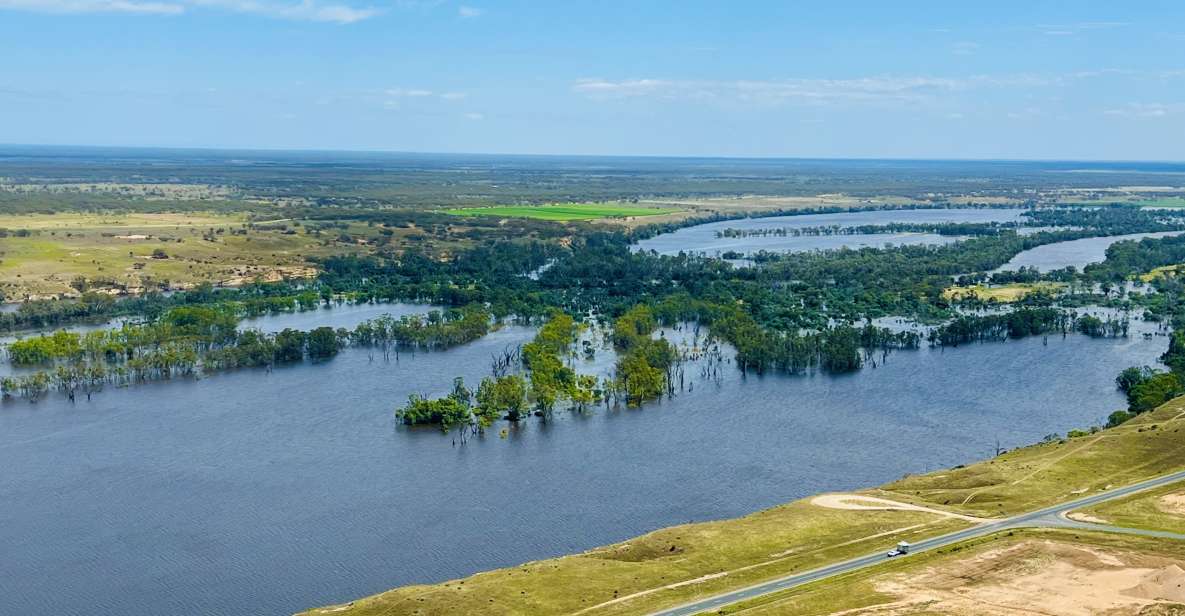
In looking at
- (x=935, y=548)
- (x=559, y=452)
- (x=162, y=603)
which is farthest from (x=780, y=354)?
(x=162, y=603)

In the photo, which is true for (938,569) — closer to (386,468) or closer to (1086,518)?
(1086,518)

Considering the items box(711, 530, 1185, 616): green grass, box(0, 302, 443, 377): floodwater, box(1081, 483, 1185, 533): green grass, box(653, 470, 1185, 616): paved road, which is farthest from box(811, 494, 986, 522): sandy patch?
box(0, 302, 443, 377): floodwater

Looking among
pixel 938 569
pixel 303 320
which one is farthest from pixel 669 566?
pixel 303 320

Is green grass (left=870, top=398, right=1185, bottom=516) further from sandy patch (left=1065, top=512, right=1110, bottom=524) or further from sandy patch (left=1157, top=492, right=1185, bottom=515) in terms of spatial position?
sandy patch (left=1157, top=492, right=1185, bottom=515)

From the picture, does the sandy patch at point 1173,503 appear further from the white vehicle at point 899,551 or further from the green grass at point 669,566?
the white vehicle at point 899,551

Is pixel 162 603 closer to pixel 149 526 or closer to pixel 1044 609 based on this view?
pixel 149 526

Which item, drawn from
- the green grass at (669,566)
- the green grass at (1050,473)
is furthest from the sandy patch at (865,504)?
the green grass at (1050,473)
